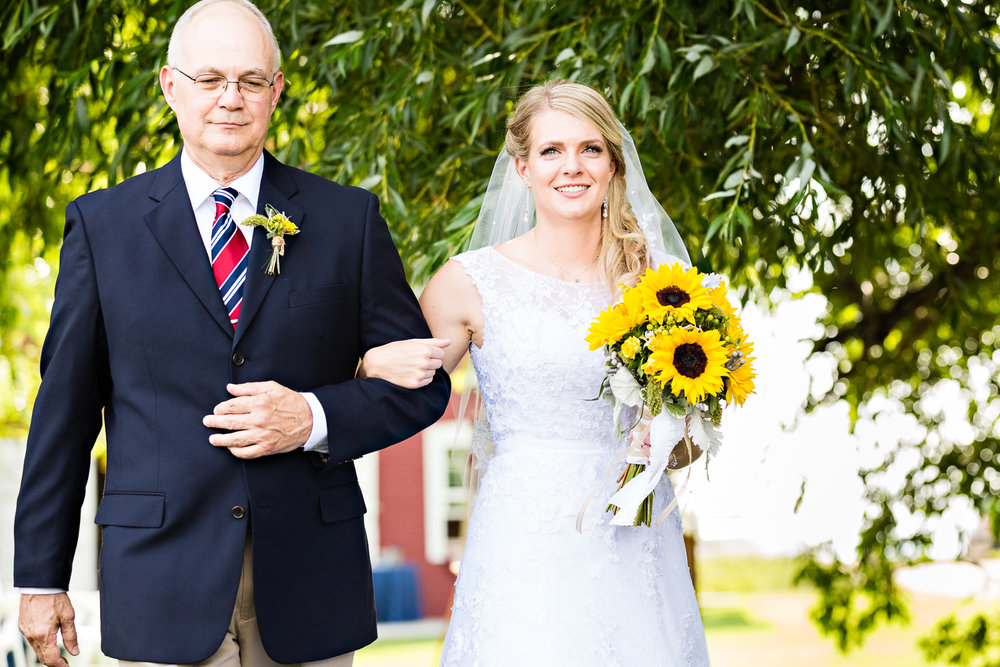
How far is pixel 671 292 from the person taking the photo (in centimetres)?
282

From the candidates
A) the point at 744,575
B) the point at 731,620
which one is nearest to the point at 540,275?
the point at 731,620

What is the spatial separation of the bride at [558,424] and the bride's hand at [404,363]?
441mm

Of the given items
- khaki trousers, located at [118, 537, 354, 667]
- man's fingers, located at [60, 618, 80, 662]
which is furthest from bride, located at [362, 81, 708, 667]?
man's fingers, located at [60, 618, 80, 662]

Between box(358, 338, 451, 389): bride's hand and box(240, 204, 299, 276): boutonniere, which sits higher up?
box(240, 204, 299, 276): boutonniere

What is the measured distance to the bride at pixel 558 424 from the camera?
303 cm

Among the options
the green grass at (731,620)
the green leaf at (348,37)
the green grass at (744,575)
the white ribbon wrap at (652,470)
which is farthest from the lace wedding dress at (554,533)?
the green grass at (744,575)

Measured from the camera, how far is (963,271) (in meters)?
5.35

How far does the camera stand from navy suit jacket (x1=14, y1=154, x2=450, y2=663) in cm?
242

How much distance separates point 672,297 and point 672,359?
17 cm

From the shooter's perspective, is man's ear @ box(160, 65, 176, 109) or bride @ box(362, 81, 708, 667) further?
bride @ box(362, 81, 708, 667)

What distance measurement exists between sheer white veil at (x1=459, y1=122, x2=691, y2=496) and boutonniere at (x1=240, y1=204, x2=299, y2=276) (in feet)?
3.43

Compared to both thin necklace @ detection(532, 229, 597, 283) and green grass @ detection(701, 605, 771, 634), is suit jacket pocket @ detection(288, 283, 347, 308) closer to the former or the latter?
thin necklace @ detection(532, 229, 597, 283)

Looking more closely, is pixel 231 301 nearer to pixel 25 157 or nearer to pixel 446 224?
pixel 446 224

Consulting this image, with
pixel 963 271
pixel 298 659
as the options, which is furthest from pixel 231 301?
pixel 963 271
